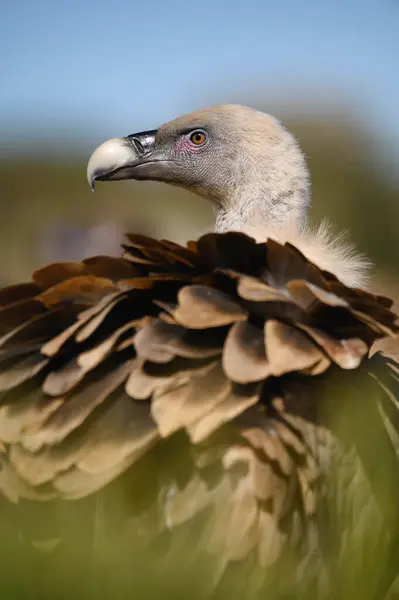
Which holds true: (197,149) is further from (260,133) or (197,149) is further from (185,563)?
(185,563)

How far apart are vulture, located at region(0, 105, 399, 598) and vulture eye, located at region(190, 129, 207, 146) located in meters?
2.20

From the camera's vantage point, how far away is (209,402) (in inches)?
70.2

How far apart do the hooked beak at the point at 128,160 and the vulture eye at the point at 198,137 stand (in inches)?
6.6

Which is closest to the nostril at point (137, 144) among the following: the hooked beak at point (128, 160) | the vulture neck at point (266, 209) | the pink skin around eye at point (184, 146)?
the hooked beak at point (128, 160)

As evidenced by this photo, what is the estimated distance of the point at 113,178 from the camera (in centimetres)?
405

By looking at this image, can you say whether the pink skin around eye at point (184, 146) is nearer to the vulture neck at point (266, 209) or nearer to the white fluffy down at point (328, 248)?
the vulture neck at point (266, 209)

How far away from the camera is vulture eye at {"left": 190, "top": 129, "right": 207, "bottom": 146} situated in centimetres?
424

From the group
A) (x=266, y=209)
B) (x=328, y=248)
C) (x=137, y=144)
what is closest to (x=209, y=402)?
(x=328, y=248)

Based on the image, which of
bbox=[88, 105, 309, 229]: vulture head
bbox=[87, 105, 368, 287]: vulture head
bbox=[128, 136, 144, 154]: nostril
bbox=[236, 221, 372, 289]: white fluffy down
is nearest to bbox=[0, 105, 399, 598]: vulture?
bbox=[236, 221, 372, 289]: white fluffy down

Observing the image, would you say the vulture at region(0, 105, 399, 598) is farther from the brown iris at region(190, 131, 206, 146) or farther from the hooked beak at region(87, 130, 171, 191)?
the brown iris at region(190, 131, 206, 146)

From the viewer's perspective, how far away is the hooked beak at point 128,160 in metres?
3.88

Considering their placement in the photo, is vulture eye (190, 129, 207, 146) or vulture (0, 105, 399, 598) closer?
vulture (0, 105, 399, 598)

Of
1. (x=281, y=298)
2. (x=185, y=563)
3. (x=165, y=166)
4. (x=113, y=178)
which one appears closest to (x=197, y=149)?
(x=165, y=166)

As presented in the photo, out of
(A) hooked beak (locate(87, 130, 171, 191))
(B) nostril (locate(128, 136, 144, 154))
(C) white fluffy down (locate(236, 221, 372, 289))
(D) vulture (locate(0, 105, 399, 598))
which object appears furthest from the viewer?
(B) nostril (locate(128, 136, 144, 154))
